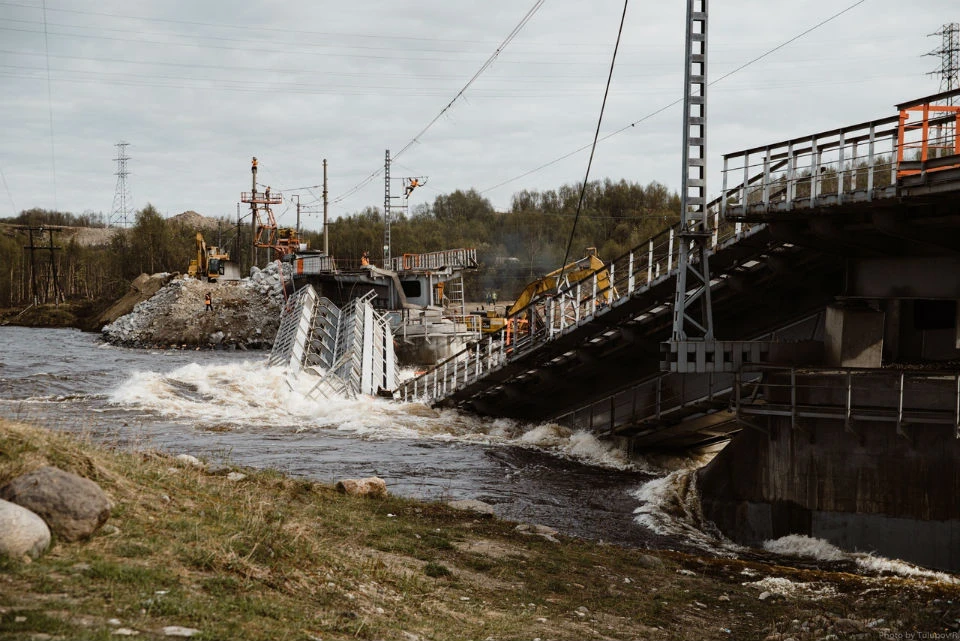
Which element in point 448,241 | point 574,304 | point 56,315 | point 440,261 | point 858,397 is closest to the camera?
point 858,397

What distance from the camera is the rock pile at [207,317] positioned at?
75.7 metres

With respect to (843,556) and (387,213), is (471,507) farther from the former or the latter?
(387,213)

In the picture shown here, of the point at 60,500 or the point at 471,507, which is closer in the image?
the point at 60,500

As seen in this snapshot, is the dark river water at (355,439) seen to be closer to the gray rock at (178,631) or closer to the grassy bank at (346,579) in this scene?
the grassy bank at (346,579)

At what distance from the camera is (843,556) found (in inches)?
604

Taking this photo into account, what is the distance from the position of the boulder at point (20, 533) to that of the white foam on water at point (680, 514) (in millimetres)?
A: 10730

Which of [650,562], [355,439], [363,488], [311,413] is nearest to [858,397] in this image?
[650,562]

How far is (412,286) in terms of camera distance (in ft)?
218

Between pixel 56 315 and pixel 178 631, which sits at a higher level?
pixel 56 315

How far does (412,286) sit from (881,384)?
52103 millimetres

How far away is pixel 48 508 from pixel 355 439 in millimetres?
18478

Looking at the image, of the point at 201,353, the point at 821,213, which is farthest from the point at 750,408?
the point at 201,353

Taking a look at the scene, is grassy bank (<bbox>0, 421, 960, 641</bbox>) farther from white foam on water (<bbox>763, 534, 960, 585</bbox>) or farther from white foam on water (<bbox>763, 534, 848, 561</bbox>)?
white foam on water (<bbox>763, 534, 848, 561</bbox>)

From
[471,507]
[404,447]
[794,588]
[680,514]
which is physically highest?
[471,507]
